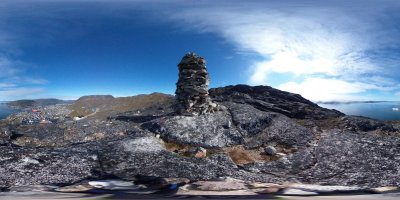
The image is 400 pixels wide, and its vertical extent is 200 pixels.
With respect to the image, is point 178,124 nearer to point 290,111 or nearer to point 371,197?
point 371,197

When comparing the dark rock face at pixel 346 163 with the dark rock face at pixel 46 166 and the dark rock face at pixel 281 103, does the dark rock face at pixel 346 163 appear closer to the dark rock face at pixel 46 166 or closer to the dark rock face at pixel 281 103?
the dark rock face at pixel 46 166

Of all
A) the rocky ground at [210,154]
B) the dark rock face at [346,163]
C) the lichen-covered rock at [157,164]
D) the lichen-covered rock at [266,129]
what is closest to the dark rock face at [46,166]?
the rocky ground at [210,154]

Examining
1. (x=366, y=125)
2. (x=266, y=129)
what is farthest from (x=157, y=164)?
(x=366, y=125)

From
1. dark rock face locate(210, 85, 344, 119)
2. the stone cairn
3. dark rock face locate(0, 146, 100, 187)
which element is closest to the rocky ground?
dark rock face locate(0, 146, 100, 187)

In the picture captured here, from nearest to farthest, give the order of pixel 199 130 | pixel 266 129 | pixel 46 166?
pixel 46 166, pixel 199 130, pixel 266 129

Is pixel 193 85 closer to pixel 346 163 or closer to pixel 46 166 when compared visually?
pixel 346 163
